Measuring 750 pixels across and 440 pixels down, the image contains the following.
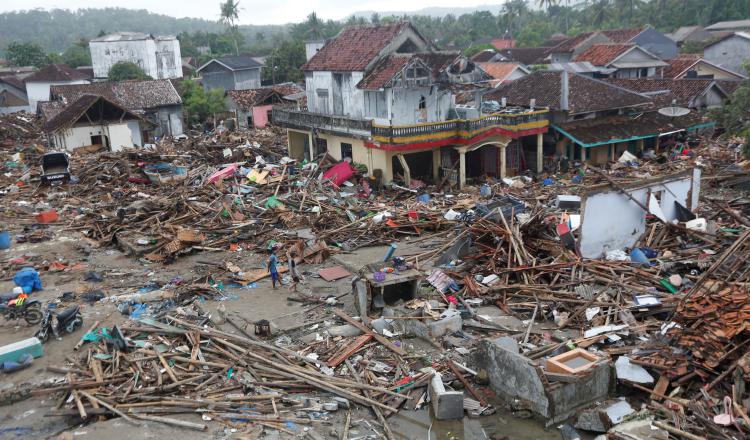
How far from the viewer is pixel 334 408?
11.5m

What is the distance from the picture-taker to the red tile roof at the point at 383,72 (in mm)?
29102

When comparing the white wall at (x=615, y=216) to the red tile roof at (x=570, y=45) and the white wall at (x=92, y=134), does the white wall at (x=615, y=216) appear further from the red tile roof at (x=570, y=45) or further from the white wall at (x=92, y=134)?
the red tile roof at (x=570, y=45)

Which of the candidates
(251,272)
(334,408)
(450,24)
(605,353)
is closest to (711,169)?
(605,353)

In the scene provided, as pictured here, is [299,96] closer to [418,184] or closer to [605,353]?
[418,184]

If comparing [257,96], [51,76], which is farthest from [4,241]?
[51,76]

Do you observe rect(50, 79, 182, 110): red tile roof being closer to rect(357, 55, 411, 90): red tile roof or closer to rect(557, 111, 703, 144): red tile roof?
rect(357, 55, 411, 90): red tile roof

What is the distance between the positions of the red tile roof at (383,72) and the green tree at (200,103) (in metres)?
23.6

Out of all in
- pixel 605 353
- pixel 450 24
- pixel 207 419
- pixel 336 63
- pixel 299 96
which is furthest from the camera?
pixel 450 24

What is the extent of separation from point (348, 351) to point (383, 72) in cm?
1908

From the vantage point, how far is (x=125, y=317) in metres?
15.3

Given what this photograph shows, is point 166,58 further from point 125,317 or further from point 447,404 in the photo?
point 447,404

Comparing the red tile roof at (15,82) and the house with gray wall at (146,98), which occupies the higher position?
the red tile roof at (15,82)

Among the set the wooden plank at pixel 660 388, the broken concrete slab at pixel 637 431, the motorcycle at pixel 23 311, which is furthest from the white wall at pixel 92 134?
the broken concrete slab at pixel 637 431

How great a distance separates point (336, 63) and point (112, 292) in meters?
18.9
